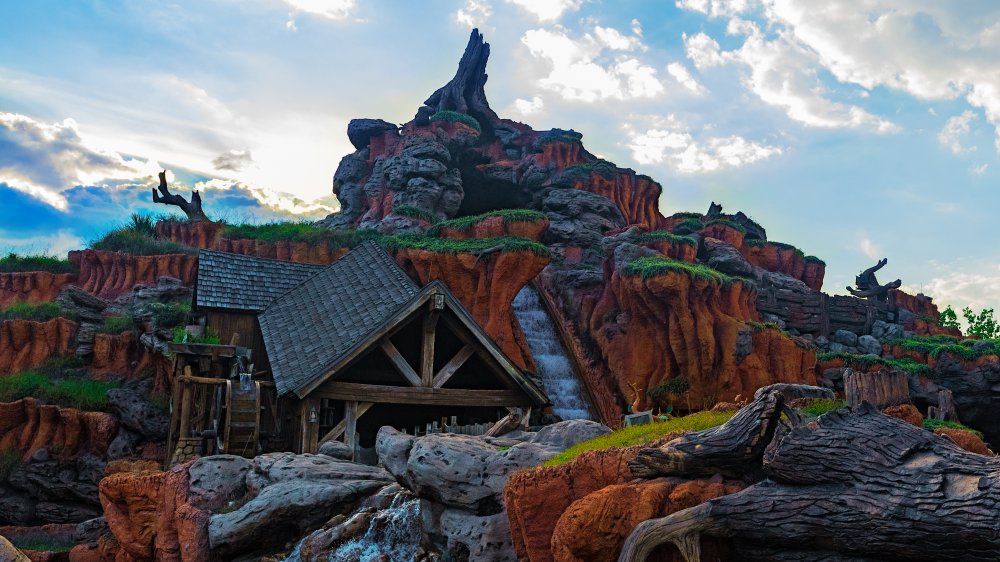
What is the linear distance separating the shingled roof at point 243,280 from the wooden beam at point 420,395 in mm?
6265

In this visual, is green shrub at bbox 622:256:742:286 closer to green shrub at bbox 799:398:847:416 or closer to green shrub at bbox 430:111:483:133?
green shrub at bbox 799:398:847:416

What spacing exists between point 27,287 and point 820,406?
28.6 meters

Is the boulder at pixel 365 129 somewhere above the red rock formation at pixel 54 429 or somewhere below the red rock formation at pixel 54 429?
above

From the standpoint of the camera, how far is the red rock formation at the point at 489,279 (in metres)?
24.3

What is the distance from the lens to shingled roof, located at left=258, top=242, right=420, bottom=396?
51.6 ft

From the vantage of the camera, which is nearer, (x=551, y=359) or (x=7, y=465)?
(x=7, y=465)

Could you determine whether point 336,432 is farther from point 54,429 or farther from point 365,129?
point 365,129

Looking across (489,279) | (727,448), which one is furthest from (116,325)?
(727,448)

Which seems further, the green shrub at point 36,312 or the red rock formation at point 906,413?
the green shrub at point 36,312

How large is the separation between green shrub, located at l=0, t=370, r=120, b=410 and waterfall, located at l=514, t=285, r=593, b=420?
13.3 metres

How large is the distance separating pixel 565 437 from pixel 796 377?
710 inches

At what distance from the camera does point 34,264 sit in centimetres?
2953

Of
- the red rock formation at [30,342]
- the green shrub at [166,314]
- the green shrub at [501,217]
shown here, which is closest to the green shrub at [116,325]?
the green shrub at [166,314]

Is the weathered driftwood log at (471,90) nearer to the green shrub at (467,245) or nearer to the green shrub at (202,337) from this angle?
the green shrub at (467,245)
